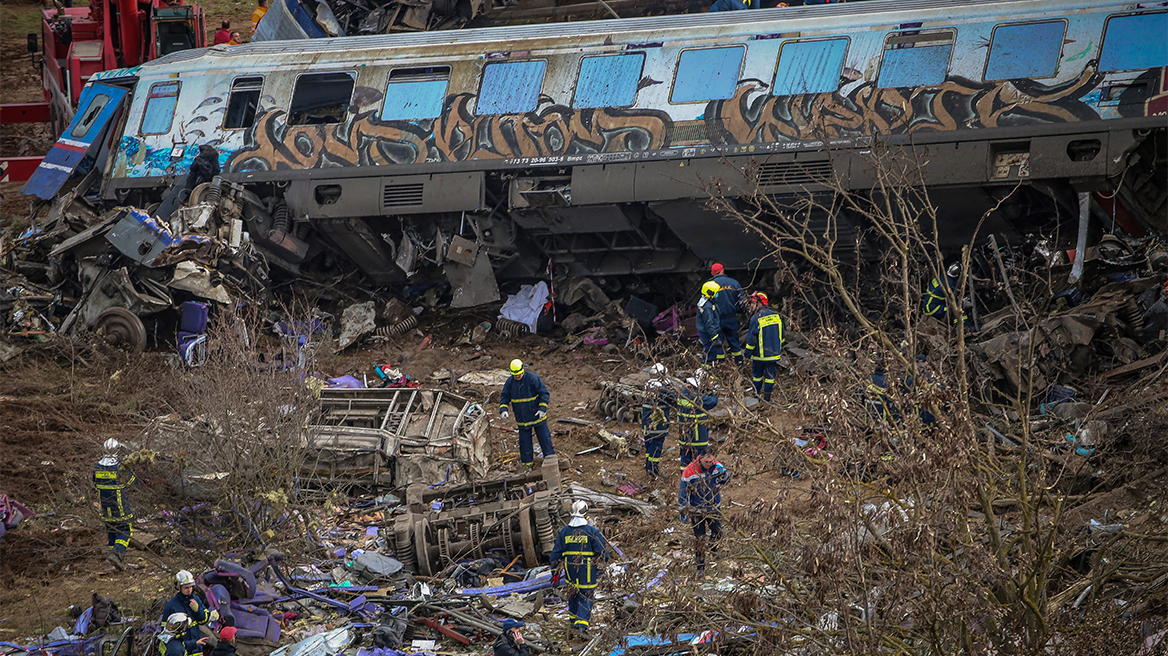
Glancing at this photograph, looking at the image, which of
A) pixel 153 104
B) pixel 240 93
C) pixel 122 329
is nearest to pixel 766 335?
pixel 122 329

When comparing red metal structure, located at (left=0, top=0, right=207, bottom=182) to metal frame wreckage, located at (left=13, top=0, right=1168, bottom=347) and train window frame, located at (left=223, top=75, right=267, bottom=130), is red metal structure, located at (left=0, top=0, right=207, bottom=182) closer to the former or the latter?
metal frame wreckage, located at (left=13, top=0, right=1168, bottom=347)

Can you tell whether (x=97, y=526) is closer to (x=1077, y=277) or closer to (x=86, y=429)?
(x=86, y=429)

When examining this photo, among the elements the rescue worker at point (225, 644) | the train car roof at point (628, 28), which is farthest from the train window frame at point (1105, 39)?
the rescue worker at point (225, 644)

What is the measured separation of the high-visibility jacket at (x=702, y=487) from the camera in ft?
24.0

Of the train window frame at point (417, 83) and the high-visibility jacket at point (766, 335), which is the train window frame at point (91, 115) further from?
the high-visibility jacket at point (766, 335)

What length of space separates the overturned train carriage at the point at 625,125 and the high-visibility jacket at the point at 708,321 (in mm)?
778

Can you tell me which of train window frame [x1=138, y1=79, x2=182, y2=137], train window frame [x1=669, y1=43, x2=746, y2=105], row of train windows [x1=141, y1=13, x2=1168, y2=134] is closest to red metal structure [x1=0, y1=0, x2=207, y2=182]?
train window frame [x1=138, y1=79, x2=182, y2=137]

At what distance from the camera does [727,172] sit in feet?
45.2

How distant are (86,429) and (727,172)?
7.98m

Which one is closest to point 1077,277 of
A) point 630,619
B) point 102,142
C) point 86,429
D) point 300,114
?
point 630,619

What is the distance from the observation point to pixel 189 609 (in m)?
8.55

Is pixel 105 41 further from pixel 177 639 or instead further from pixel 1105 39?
pixel 1105 39

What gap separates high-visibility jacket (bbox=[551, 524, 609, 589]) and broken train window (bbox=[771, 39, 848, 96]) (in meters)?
7.04

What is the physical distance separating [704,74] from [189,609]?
8905 millimetres
